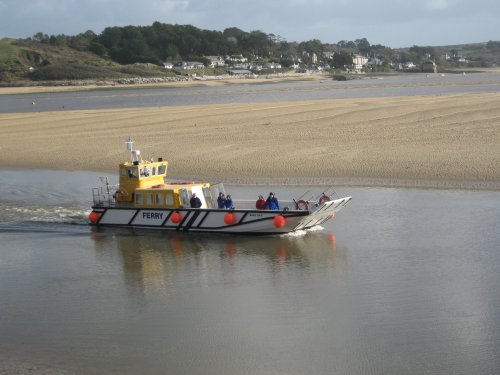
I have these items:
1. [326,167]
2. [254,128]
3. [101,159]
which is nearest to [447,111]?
[254,128]

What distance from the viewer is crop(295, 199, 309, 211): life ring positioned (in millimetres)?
21016

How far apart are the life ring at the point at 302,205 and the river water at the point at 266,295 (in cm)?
80

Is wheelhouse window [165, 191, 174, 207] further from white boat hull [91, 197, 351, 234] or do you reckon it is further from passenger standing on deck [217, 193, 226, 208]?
passenger standing on deck [217, 193, 226, 208]

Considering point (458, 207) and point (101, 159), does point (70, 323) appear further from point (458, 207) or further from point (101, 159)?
point (101, 159)

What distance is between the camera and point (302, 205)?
21.3m

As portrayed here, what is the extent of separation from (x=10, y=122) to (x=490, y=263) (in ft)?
145

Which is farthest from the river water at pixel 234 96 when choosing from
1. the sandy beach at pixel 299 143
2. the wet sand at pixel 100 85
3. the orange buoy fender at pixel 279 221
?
the orange buoy fender at pixel 279 221

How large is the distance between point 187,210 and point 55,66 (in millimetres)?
134581

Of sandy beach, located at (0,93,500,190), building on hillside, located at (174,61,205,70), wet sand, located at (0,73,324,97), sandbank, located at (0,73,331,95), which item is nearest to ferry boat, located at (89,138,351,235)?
sandy beach, located at (0,93,500,190)

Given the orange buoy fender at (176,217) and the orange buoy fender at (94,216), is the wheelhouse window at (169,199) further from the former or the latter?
the orange buoy fender at (94,216)

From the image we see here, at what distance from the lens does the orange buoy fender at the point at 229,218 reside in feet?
69.7

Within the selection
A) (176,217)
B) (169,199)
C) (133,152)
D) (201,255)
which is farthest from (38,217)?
(201,255)

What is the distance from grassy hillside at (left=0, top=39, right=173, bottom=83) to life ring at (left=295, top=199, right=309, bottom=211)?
13008 centimetres

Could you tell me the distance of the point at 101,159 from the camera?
118 ft
